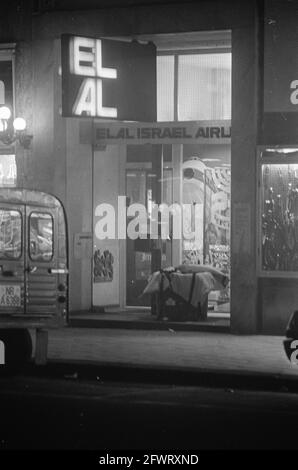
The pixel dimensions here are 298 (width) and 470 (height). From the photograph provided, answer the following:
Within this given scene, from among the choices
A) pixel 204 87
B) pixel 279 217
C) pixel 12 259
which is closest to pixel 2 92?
pixel 204 87

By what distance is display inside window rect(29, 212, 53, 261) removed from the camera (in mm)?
13648

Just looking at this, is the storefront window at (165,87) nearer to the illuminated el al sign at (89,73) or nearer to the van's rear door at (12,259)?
the illuminated el al sign at (89,73)

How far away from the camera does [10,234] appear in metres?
13.5

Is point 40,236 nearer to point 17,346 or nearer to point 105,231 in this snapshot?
point 17,346

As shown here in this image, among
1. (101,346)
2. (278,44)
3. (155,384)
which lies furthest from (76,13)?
(155,384)

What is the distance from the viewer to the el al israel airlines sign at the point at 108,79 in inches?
669

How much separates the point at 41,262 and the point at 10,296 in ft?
2.06

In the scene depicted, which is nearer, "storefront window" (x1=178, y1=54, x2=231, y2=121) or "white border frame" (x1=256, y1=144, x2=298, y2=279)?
"white border frame" (x1=256, y1=144, x2=298, y2=279)

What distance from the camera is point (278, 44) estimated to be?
16.5 metres

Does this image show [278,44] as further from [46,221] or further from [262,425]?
[262,425]

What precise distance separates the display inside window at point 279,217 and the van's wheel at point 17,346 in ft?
14.8

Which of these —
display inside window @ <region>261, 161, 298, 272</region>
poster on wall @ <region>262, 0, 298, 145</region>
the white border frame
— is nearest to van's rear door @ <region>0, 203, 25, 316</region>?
the white border frame

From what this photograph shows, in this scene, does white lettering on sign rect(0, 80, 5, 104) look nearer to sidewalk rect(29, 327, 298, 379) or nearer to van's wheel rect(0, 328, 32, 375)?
sidewalk rect(29, 327, 298, 379)

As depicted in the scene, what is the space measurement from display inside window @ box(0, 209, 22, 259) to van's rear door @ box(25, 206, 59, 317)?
118 millimetres
